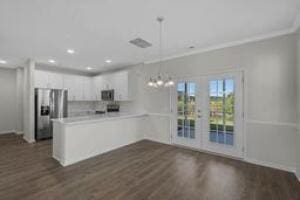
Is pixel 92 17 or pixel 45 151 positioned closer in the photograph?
pixel 92 17

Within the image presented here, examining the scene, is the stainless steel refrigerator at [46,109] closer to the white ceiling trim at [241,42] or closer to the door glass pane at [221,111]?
the white ceiling trim at [241,42]

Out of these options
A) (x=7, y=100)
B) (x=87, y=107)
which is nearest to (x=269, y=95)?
(x=87, y=107)

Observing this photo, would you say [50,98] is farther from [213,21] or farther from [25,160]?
[213,21]

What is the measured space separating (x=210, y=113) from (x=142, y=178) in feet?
7.99

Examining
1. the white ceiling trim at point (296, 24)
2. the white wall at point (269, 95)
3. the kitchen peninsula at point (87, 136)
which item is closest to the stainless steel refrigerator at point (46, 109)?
the kitchen peninsula at point (87, 136)

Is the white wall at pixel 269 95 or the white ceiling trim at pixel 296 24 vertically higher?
the white ceiling trim at pixel 296 24

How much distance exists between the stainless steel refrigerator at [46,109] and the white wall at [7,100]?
2.31 m

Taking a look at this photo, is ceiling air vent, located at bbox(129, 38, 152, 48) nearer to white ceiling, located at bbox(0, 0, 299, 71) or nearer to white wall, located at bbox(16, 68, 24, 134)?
white ceiling, located at bbox(0, 0, 299, 71)

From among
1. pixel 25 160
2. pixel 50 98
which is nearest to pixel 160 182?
pixel 25 160

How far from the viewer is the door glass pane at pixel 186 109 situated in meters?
4.46

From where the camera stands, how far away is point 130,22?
2.71m

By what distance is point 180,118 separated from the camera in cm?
473

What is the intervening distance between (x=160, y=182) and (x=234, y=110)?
2.44m

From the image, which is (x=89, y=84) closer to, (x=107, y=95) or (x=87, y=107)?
(x=87, y=107)
